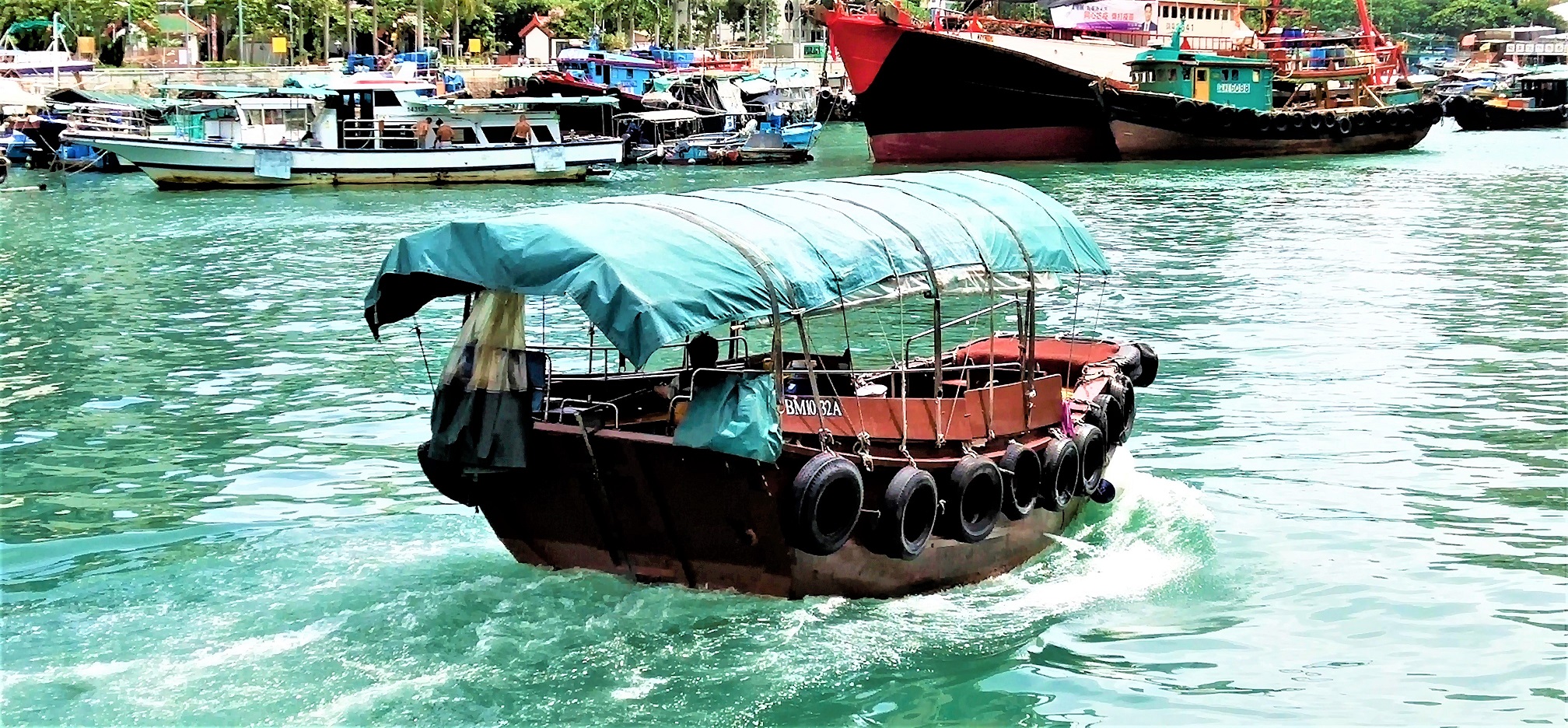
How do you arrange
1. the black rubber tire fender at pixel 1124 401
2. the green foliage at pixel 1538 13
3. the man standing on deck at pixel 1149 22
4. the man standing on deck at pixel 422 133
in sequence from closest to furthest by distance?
the black rubber tire fender at pixel 1124 401 → the man standing on deck at pixel 422 133 → the man standing on deck at pixel 1149 22 → the green foliage at pixel 1538 13

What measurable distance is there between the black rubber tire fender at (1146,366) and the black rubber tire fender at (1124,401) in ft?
3.40

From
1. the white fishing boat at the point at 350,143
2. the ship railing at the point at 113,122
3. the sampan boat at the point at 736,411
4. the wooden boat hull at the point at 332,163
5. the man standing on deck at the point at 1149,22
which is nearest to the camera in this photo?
the sampan boat at the point at 736,411

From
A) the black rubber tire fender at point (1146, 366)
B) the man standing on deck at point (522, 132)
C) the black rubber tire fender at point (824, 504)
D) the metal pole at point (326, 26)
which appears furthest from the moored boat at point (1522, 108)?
the black rubber tire fender at point (824, 504)

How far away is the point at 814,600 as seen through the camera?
29.6 ft

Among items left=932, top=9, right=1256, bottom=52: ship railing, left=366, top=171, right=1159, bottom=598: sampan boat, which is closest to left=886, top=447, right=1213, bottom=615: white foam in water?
left=366, top=171, right=1159, bottom=598: sampan boat

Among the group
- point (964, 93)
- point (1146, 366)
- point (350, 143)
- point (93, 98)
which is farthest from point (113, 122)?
point (1146, 366)

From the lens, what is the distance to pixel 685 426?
28.1 feet

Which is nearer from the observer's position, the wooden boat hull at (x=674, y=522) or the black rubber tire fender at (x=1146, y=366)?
the wooden boat hull at (x=674, y=522)

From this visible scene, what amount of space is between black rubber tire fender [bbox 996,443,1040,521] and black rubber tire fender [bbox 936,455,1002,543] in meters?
0.18

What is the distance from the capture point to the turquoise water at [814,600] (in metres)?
8.20

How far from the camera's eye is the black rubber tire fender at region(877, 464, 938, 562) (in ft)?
29.3

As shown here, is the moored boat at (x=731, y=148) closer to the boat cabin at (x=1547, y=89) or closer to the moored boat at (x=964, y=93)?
the moored boat at (x=964, y=93)

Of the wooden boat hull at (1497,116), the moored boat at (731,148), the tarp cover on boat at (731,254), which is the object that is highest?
the wooden boat hull at (1497,116)

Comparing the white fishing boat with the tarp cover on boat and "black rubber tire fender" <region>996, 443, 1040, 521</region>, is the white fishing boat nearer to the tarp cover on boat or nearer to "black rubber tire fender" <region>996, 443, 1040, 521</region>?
the tarp cover on boat
